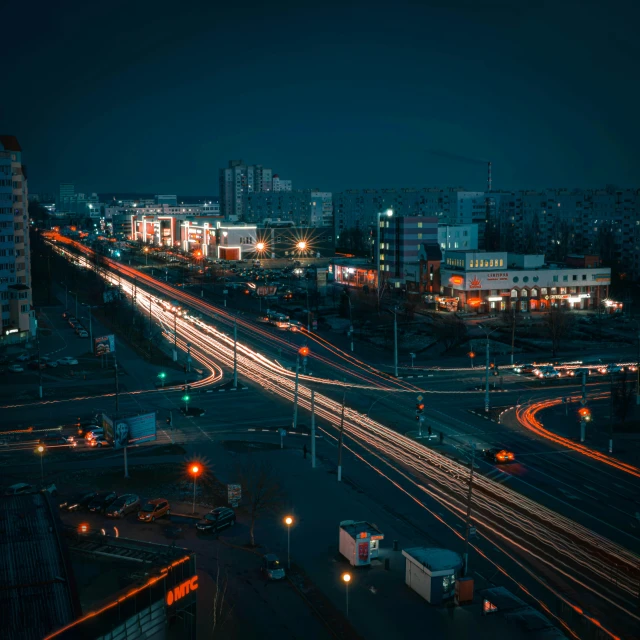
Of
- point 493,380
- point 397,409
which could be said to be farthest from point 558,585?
point 493,380

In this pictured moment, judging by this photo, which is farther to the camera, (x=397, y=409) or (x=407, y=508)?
(x=397, y=409)

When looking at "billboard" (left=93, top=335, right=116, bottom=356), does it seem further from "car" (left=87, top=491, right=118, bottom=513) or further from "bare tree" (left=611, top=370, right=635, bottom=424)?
"bare tree" (left=611, top=370, right=635, bottom=424)

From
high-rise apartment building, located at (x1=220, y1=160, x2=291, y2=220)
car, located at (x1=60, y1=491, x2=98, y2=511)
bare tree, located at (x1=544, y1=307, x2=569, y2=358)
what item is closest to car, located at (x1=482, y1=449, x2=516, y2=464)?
car, located at (x1=60, y1=491, x2=98, y2=511)

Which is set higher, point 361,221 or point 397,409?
point 361,221

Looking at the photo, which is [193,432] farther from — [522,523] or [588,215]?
[588,215]

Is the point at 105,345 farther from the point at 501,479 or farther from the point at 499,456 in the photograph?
the point at 501,479

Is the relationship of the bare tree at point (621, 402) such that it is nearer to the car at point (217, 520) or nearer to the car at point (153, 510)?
the car at point (217, 520)

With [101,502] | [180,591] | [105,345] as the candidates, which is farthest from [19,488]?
[105,345]
